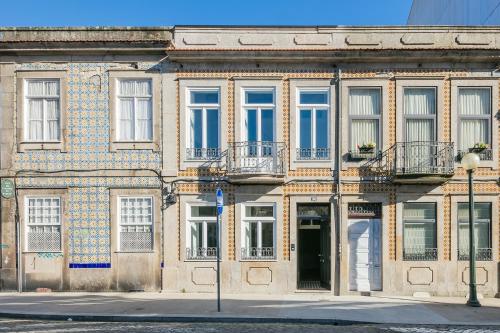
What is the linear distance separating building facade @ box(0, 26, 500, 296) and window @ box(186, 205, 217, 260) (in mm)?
41

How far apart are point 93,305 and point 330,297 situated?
20.2 feet

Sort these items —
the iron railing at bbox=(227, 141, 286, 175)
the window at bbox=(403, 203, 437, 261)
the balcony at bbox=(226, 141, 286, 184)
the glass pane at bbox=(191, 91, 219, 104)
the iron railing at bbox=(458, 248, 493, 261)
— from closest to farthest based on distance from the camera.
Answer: the balcony at bbox=(226, 141, 286, 184) < the iron railing at bbox=(227, 141, 286, 175) < the iron railing at bbox=(458, 248, 493, 261) < the window at bbox=(403, 203, 437, 261) < the glass pane at bbox=(191, 91, 219, 104)

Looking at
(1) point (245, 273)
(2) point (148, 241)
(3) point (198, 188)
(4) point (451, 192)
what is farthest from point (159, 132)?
(4) point (451, 192)

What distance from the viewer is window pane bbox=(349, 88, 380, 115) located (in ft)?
45.1

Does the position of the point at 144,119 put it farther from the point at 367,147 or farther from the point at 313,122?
the point at 367,147

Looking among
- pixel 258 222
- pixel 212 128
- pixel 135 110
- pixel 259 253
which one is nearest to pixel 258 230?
pixel 258 222

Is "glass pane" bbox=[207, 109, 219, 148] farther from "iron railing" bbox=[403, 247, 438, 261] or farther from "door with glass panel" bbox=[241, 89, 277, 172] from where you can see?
"iron railing" bbox=[403, 247, 438, 261]

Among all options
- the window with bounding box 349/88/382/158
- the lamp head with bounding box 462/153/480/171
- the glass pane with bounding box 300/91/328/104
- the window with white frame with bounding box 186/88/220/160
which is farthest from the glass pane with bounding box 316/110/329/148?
the lamp head with bounding box 462/153/480/171

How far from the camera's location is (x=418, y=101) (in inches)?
540

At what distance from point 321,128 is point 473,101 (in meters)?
4.40

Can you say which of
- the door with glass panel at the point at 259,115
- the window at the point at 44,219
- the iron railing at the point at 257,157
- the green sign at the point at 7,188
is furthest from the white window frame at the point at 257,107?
the green sign at the point at 7,188

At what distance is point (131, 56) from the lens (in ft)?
45.3

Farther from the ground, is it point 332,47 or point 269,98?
point 332,47

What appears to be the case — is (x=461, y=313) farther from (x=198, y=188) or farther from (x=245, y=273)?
(x=198, y=188)
